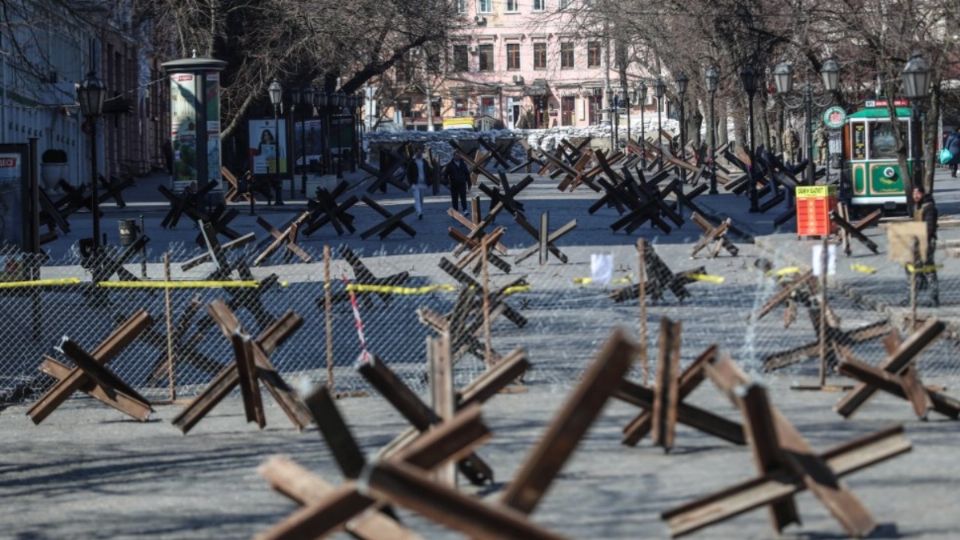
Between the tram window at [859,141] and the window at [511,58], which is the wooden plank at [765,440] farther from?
the window at [511,58]

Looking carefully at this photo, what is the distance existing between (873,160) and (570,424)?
109 feet

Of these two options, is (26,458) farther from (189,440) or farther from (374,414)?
(374,414)

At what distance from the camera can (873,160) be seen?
124ft

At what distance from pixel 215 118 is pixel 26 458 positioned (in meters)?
29.4

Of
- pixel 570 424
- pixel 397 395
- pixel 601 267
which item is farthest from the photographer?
pixel 601 267

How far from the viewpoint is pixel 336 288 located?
2255 centimetres

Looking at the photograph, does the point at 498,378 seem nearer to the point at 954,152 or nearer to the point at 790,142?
the point at 954,152

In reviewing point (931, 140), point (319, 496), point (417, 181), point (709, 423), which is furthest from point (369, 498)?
point (417, 181)

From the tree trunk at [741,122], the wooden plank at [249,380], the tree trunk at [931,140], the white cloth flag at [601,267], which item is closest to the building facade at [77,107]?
the white cloth flag at [601,267]

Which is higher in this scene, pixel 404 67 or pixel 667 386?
pixel 404 67

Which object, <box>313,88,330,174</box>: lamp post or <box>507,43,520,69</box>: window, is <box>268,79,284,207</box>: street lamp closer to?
<box>313,88,330,174</box>: lamp post

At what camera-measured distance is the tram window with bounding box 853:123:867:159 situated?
37.9m

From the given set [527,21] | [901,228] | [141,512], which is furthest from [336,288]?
[527,21]

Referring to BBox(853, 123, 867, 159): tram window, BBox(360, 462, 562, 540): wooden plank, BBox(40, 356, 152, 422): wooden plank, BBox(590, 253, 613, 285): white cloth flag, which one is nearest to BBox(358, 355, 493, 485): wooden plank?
BBox(360, 462, 562, 540): wooden plank
